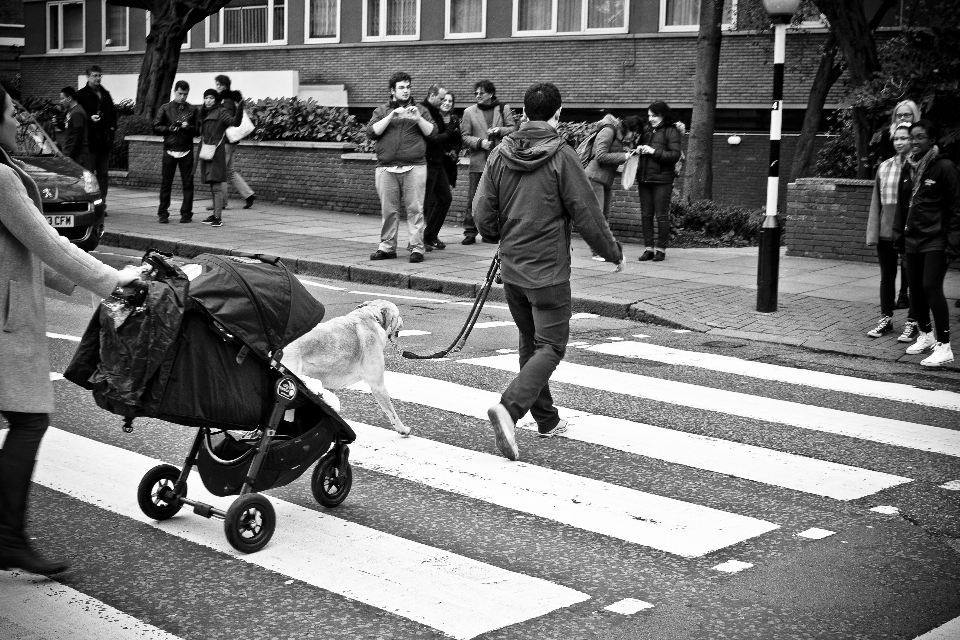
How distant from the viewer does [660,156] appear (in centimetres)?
1487

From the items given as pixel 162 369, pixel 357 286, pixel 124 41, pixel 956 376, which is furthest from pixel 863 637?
pixel 124 41

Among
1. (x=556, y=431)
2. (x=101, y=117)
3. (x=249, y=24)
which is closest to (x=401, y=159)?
(x=101, y=117)

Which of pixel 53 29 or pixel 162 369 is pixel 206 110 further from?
pixel 53 29

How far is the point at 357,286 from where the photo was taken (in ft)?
46.1

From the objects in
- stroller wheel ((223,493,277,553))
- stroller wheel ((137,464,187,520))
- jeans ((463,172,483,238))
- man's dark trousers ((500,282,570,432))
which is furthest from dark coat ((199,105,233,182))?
stroller wheel ((223,493,277,553))

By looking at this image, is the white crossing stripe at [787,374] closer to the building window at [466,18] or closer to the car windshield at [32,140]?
the car windshield at [32,140]

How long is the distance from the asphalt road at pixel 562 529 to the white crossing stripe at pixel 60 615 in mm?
11

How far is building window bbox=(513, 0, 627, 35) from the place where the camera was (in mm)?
27562

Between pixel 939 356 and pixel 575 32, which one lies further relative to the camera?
pixel 575 32

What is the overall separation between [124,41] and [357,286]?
2841cm

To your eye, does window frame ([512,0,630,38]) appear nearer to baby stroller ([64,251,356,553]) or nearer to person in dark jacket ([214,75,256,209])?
person in dark jacket ([214,75,256,209])

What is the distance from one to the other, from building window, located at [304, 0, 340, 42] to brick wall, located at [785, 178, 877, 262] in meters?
19.9

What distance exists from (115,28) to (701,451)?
36.5 meters

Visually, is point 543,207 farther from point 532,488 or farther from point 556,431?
point 532,488
